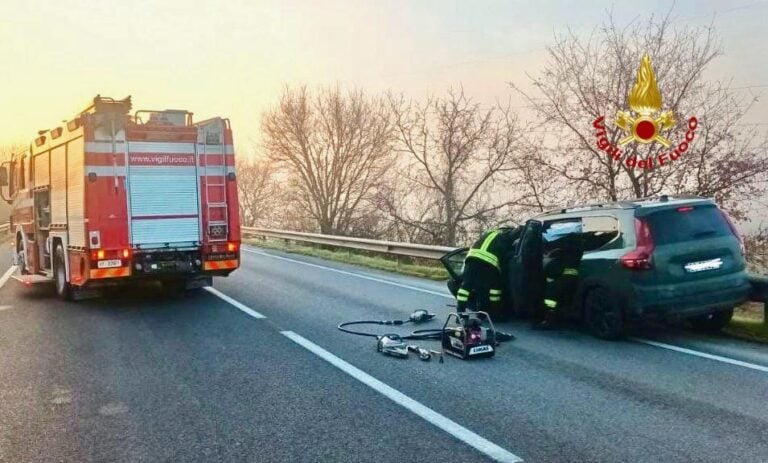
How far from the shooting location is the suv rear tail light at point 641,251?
7.45 meters

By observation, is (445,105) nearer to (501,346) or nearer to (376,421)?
(501,346)

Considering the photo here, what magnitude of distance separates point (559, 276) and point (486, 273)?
905 millimetres

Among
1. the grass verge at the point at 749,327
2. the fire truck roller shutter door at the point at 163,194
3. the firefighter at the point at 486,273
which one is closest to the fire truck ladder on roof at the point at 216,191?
the fire truck roller shutter door at the point at 163,194

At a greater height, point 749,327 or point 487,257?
point 487,257

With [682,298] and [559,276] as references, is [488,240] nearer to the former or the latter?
[559,276]

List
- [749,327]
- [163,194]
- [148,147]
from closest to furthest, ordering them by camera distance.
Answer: [749,327] → [148,147] → [163,194]

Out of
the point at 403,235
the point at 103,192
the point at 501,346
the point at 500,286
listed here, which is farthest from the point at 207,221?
the point at 403,235

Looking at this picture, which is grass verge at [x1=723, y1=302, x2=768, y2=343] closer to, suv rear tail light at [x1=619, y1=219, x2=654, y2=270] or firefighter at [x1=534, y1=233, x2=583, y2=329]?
suv rear tail light at [x1=619, y1=219, x2=654, y2=270]

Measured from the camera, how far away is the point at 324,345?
25.6ft

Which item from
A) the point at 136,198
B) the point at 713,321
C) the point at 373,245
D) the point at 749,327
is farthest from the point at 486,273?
the point at 373,245

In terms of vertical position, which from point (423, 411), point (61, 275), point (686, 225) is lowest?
point (423, 411)

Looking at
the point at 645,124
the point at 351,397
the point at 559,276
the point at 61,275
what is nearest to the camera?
the point at 351,397

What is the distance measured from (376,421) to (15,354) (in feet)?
15.5

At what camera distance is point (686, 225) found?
7672 mm
